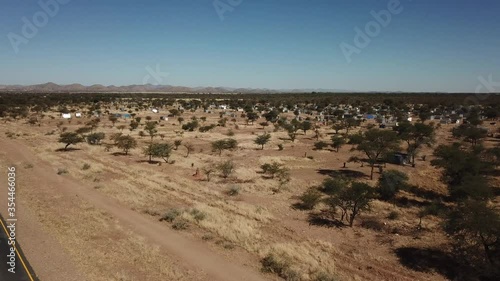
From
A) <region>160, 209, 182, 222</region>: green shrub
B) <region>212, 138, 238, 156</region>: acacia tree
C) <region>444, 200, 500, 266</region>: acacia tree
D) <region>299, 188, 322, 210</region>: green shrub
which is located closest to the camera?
<region>444, 200, 500, 266</region>: acacia tree

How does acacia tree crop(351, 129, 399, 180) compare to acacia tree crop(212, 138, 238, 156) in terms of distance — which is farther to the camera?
acacia tree crop(212, 138, 238, 156)

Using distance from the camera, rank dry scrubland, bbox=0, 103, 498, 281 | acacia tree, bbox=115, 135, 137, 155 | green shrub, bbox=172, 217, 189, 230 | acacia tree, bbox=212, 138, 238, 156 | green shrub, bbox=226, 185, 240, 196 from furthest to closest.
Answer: acacia tree, bbox=212, 138, 238, 156 < acacia tree, bbox=115, 135, 137, 155 < green shrub, bbox=226, 185, 240, 196 < green shrub, bbox=172, 217, 189, 230 < dry scrubland, bbox=0, 103, 498, 281

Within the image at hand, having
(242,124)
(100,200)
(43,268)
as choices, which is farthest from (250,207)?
(242,124)

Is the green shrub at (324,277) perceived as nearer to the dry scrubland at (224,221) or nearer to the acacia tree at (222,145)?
the dry scrubland at (224,221)

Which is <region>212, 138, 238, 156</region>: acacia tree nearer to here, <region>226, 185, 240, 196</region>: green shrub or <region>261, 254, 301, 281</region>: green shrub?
<region>226, 185, 240, 196</region>: green shrub

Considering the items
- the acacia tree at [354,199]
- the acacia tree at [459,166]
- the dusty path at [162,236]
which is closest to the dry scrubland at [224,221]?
the dusty path at [162,236]

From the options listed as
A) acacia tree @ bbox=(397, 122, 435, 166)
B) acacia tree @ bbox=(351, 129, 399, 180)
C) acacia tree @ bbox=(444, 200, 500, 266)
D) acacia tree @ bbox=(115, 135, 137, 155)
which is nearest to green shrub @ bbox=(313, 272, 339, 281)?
acacia tree @ bbox=(444, 200, 500, 266)

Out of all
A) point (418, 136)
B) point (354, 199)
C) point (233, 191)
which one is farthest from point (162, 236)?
point (418, 136)
